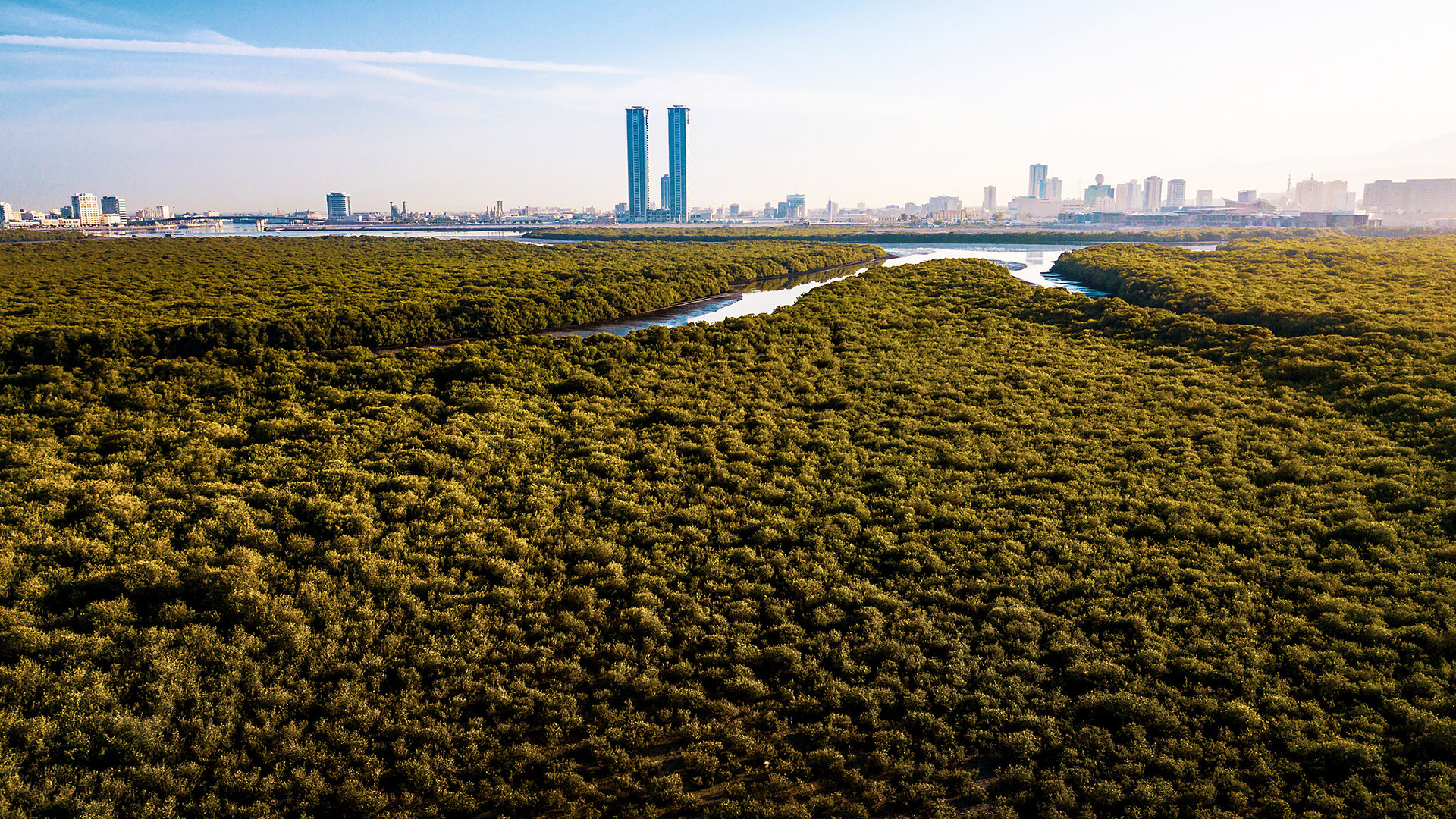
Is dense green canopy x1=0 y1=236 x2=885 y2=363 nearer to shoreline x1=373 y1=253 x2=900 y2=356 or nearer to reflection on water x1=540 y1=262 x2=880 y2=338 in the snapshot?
shoreline x1=373 y1=253 x2=900 y2=356

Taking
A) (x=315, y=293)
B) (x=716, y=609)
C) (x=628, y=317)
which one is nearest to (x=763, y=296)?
(x=628, y=317)

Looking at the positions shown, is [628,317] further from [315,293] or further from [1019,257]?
[1019,257]

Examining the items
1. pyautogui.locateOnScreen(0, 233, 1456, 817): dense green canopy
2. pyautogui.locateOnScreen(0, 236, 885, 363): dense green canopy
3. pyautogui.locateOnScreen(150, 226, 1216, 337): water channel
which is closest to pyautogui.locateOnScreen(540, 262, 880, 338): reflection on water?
pyautogui.locateOnScreen(150, 226, 1216, 337): water channel

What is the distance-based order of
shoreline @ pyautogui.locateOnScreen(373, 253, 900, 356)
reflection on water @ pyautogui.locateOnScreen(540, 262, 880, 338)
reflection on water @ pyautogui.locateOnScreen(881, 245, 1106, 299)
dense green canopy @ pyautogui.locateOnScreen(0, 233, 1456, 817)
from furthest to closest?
reflection on water @ pyautogui.locateOnScreen(881, 245, 1106, 299), reflection on water @ pyautogui.locateOnScreen(540, 262, 880, 338), shoreline @ pyautogui.locateOnScreen(373, 253, 900, 356), dense green canopy @ pyautogui.locateOnScreen(0, 233, 1456, 817)

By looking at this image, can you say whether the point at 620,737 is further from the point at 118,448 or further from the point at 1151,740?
the point at 118,448

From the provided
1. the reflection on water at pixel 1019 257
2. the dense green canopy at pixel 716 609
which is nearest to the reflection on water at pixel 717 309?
the reflection on water at pixel 1019 257

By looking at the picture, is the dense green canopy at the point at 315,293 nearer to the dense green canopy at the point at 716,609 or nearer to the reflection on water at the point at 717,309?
the reflection on water at the point at 717,309

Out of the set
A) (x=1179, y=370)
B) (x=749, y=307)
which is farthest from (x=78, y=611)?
(x=749, y=307)
